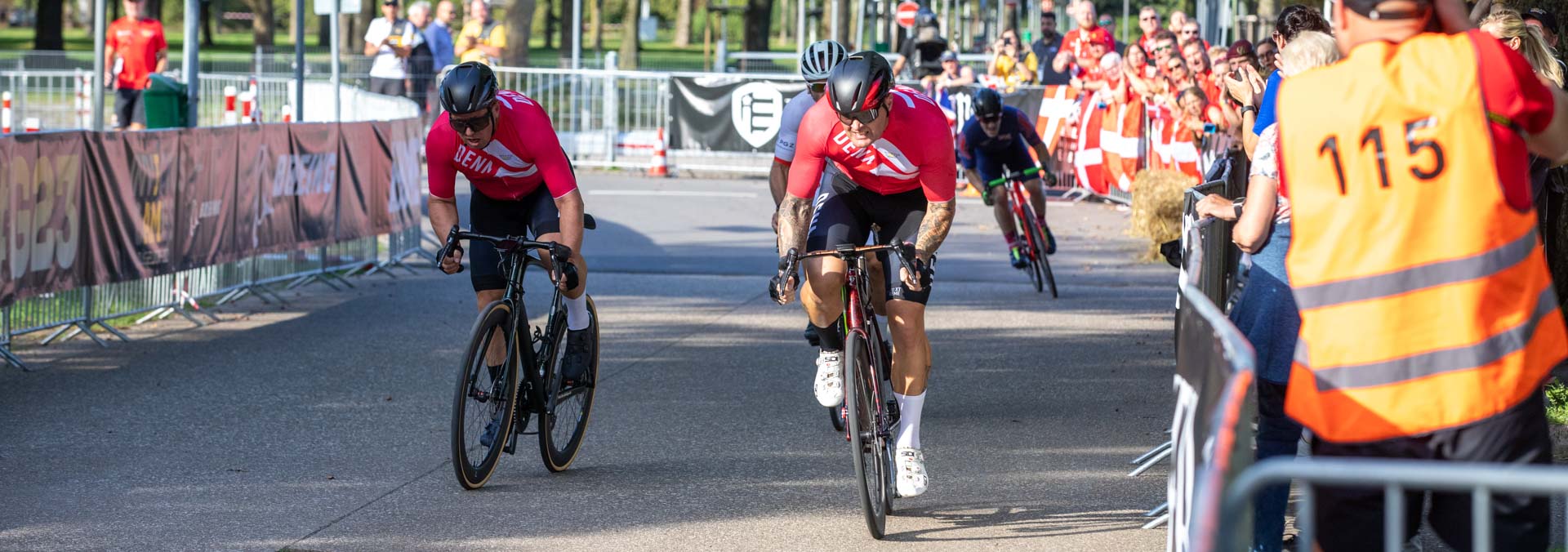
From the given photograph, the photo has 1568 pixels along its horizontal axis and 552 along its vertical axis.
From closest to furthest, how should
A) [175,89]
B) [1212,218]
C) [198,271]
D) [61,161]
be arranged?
[1212,218], [61,161], [198,271], [175,89]

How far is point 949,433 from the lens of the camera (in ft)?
24.3

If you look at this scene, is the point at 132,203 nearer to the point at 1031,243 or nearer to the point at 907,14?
the point at 1031,243

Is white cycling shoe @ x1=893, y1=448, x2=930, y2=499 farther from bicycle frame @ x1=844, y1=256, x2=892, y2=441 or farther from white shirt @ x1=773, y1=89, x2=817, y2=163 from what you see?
white shirt @ x1=773, y1=89, x2=817, y2=163

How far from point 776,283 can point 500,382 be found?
1323mm

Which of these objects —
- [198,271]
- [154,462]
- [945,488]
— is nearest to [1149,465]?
[945,488]

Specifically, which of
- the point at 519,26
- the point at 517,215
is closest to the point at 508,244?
the point at 517,215

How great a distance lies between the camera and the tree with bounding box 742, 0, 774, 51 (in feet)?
164

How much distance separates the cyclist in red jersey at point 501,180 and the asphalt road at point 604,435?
2.39ft

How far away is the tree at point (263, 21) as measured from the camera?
5562 centimetres

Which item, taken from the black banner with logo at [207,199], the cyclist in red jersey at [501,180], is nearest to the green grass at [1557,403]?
the cyclist in red jersey at [501,180]

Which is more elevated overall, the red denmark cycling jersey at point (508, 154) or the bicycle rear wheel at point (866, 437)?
the red denmark cycling jersey at point (508, 154)

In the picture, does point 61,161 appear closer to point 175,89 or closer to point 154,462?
point 154,462

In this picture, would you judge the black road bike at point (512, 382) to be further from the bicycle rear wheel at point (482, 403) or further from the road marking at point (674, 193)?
the road marking at point (674, 193)

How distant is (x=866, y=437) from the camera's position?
5.62m
